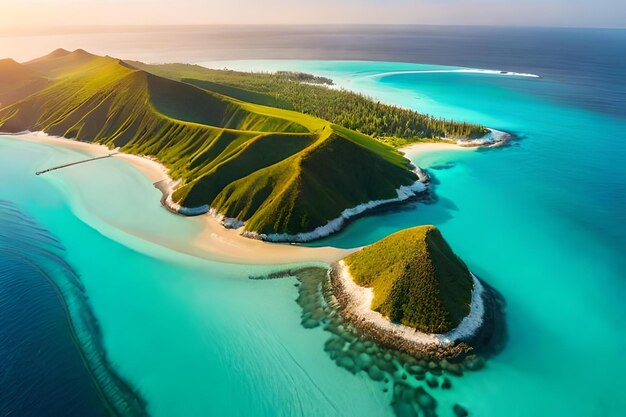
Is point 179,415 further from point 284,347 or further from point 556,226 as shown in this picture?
point 556,226

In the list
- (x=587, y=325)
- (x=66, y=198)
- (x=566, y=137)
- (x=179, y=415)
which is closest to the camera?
Answer: (x=179, y=415)

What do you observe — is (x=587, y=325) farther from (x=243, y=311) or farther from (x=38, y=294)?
(x=38, y=294)

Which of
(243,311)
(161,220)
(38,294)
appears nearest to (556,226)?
(243,311)

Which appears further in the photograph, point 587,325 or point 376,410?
point 587,325

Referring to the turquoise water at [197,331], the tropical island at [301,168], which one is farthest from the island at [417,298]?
the turquoise water at [197,331]

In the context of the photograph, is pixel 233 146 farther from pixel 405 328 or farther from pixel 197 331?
pixel 405 328

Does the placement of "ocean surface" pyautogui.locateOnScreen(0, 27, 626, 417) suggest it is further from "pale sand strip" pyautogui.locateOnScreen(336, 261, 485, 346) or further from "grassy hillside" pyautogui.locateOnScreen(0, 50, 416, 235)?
"grassy hillside" pyautogui.locateOnScreen(0, 50, 416, 235)

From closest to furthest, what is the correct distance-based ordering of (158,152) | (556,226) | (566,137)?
(556,226) → (158,152) → (566,137)

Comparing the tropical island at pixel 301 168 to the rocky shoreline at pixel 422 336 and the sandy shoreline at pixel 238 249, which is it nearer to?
the rocky shoreline at pixel 422 336
